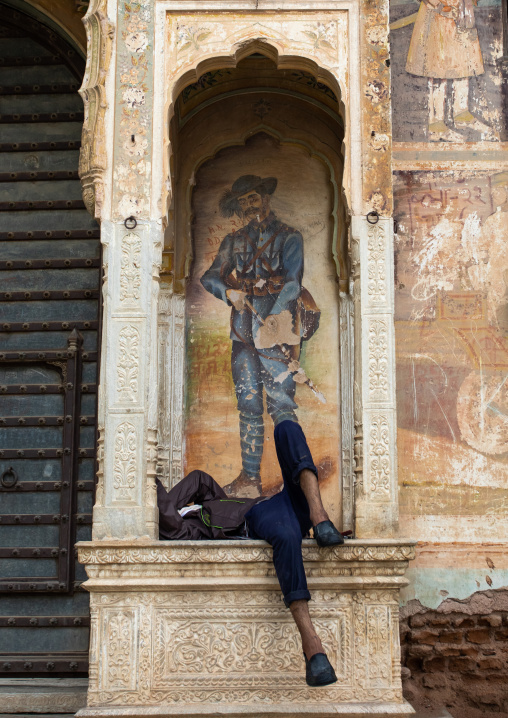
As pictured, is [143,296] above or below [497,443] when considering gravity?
above

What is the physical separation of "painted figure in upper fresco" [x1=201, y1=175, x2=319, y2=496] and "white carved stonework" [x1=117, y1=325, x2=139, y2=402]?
1386 millimetres

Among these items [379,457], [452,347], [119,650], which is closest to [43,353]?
[119,650]

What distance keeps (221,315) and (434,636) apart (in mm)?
2806

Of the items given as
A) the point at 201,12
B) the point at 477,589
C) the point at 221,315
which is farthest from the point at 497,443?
the point at 201,12

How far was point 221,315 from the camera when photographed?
6859 mm

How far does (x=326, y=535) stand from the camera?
15.9 feet

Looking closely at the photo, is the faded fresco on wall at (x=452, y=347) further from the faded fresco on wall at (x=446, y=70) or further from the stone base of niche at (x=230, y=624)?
the stone base of niche at (x=230, y=624)

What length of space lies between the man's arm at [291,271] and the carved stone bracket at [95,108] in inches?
68.2

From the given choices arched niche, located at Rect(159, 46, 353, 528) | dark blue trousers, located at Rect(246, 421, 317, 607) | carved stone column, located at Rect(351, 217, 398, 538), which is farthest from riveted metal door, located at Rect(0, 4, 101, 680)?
carved stone column, located at Rect(351, 217, 398, 538)

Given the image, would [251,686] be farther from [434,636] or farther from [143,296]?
[143,296]

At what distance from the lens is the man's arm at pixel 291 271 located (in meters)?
6.82

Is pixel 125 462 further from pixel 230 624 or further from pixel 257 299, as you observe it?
pixel 257 299

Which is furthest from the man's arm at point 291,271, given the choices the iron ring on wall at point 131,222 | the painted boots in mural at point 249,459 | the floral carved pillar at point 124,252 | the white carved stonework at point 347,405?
the iron ring on wall at point 131,222

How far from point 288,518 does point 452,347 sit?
7.25 ft
